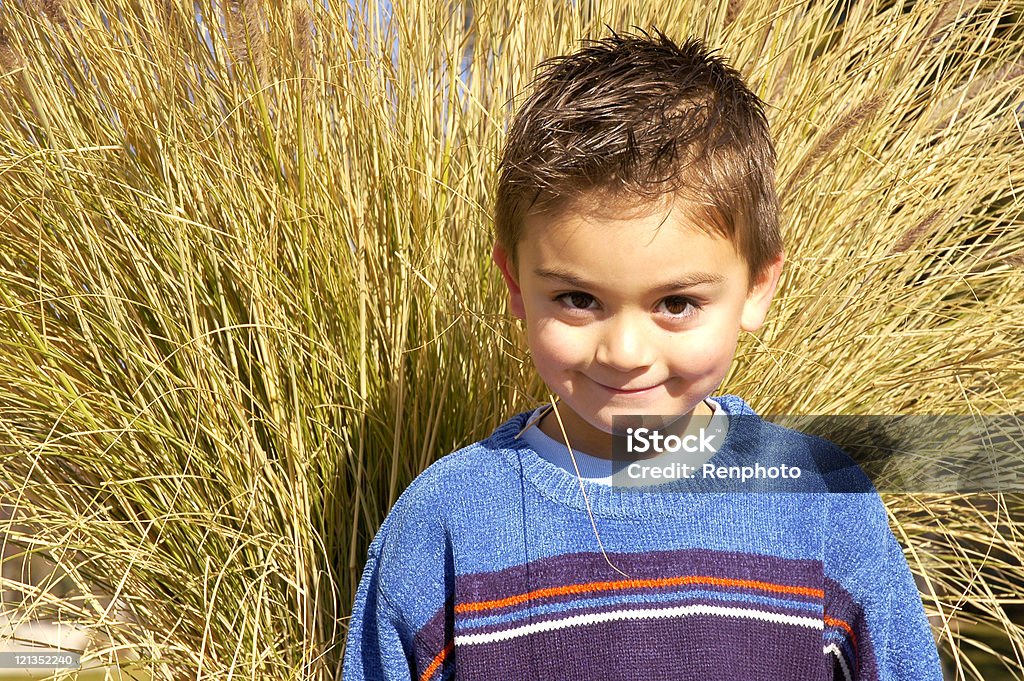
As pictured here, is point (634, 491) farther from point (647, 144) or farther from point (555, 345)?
point (647, 144)

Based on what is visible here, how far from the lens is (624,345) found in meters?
0.97

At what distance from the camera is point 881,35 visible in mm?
1681

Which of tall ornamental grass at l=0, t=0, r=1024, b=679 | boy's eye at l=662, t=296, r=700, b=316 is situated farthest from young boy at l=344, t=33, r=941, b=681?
tall ornamental grass at l=0, t=0, r=1024, b=679

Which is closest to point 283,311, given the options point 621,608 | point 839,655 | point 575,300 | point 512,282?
point 512,282

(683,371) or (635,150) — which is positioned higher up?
(635,150)

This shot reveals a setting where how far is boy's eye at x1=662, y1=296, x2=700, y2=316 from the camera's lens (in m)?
0.99

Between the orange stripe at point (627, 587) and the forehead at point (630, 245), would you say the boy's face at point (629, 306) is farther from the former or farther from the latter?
the orange stripe at point (627, 587)

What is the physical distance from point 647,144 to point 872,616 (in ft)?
1.80

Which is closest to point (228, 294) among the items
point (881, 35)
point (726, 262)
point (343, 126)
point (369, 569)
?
point (343, 126)

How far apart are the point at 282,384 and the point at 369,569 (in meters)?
0.33

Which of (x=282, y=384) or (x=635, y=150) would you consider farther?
(x=282, y=384)

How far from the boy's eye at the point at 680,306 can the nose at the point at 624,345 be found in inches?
1.6

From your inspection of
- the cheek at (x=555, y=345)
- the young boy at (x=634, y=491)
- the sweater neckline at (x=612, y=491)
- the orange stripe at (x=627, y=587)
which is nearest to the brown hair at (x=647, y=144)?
the young boy at (x=634, y=491)

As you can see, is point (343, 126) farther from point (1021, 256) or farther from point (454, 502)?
point (1021, 256)
